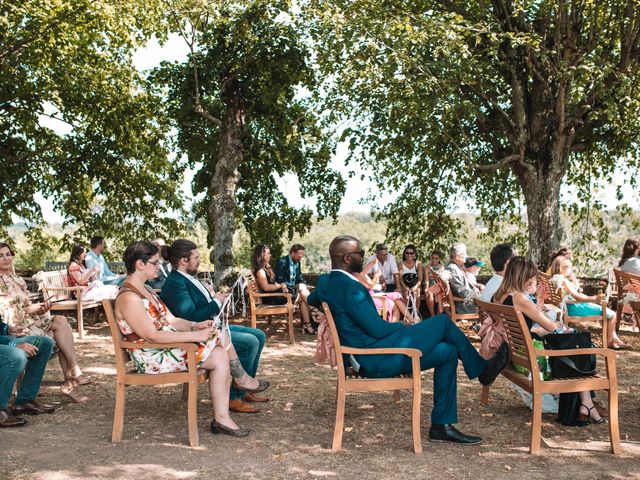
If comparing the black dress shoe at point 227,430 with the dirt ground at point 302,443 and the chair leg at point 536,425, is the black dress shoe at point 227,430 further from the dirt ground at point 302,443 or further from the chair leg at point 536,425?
the chair leg at point 536,425

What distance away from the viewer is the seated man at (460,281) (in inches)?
364

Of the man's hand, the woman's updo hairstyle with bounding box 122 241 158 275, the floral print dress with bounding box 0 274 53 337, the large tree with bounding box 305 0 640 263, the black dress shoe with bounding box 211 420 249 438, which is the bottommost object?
the black dress shoe with bounding box 211 420 249 438

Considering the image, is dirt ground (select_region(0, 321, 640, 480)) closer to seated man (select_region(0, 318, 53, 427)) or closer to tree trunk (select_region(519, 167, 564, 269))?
seated man (select_region(0, 318, 53, 427))

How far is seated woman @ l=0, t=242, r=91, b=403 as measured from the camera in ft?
19.3

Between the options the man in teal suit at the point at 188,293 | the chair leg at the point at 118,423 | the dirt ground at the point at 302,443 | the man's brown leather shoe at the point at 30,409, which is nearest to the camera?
the dirt ground at the point at 302,443

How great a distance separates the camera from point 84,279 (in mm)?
10242

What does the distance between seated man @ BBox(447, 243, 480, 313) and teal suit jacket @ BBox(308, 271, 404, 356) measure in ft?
14.7

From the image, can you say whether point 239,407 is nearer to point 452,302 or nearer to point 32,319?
point 32,319

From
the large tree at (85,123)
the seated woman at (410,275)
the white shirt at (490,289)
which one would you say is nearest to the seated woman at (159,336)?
the white shirt at (490,289)

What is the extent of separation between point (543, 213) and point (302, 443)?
9390 mm

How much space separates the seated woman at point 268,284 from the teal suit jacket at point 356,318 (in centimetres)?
474

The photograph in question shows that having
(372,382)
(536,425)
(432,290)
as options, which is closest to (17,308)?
(372,382)

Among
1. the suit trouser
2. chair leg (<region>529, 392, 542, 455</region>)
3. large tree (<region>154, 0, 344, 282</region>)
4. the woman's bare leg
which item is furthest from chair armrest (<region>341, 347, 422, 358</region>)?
large tree (<region>154, 0, 344, 282</region>)

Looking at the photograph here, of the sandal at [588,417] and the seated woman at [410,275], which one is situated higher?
the seated woman at [410,275]
